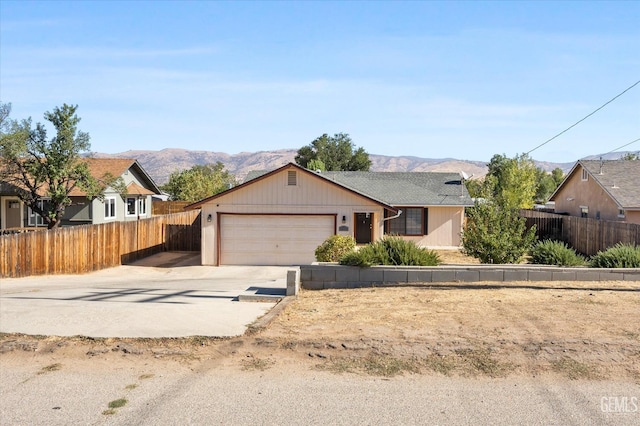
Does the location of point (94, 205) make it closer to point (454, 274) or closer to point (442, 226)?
point (442, 226)

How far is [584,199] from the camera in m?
35.9

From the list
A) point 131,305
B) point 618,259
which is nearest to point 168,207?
point 131,305

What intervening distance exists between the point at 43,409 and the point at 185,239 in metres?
26.5

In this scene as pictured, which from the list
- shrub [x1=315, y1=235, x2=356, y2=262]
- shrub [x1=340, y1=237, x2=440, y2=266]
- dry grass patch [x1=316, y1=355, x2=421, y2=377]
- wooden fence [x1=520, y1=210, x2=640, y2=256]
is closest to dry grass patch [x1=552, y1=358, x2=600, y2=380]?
dry grass patch [x1=316, y1=355, x2=421, y2=377]

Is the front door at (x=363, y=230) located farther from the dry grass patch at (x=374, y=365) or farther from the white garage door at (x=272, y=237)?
the dry grass patch at (x=374, y=365)

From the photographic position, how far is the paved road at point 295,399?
636 cm

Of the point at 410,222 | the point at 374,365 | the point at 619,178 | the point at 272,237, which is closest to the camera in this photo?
the point at 374,365

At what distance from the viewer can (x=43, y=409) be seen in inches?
263

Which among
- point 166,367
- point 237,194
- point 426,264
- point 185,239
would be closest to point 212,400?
point 166,367

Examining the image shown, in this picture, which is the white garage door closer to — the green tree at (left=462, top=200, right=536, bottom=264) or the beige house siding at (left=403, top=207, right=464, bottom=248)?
the green tree at (left=462, top=200, right=536, bottom=264)

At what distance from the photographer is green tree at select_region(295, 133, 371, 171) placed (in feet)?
258

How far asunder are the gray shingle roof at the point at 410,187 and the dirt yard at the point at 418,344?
20580mm

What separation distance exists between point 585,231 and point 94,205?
26.6 metres

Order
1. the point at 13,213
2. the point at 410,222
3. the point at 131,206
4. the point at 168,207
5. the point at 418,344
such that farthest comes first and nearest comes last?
the point at 168,207 → the point at 131,206 → the point at 13,213 → the point at 410,222 → the point at 418,344
